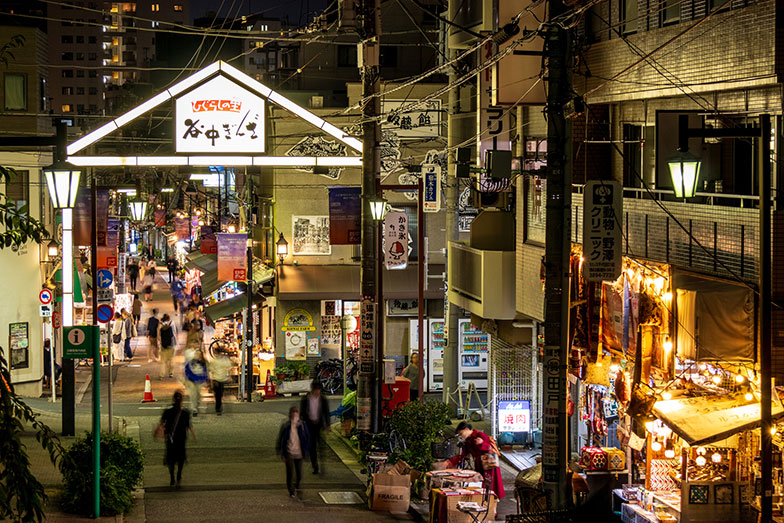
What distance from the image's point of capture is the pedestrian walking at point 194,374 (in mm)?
27594

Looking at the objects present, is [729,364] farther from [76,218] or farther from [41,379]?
[41,379]

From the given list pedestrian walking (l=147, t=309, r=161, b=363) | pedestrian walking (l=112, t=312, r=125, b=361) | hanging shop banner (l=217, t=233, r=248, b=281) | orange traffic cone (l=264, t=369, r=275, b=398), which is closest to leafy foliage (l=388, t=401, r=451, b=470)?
hanging shop banner (l=217, t=233, r=248, b=281)

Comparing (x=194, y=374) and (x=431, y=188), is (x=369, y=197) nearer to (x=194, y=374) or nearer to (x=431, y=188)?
(x=431, y=188)

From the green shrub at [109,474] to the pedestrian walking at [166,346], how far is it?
17.2 meters

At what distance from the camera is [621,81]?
1862cm

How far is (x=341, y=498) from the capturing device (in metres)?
19.3

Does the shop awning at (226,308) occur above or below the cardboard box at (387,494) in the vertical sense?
above

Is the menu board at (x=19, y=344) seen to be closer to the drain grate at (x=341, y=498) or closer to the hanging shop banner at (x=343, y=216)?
the hanging shop banner at (x=343, y=216)

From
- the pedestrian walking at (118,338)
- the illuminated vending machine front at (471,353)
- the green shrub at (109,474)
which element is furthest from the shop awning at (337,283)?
the green shrub at (109,474)

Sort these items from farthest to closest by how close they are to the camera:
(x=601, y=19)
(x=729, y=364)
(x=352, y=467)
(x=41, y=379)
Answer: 1. (x=41, y=379)
2. (x=352, y=467)
3. (x=601, y=19)
4. (x=729, y=364)

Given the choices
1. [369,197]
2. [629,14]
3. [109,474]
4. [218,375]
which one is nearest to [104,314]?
[218,375]

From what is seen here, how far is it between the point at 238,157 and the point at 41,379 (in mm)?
15414

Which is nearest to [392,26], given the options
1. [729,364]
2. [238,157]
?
[238,157]

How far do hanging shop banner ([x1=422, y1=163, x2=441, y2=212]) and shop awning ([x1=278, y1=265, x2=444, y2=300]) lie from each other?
253 inches
